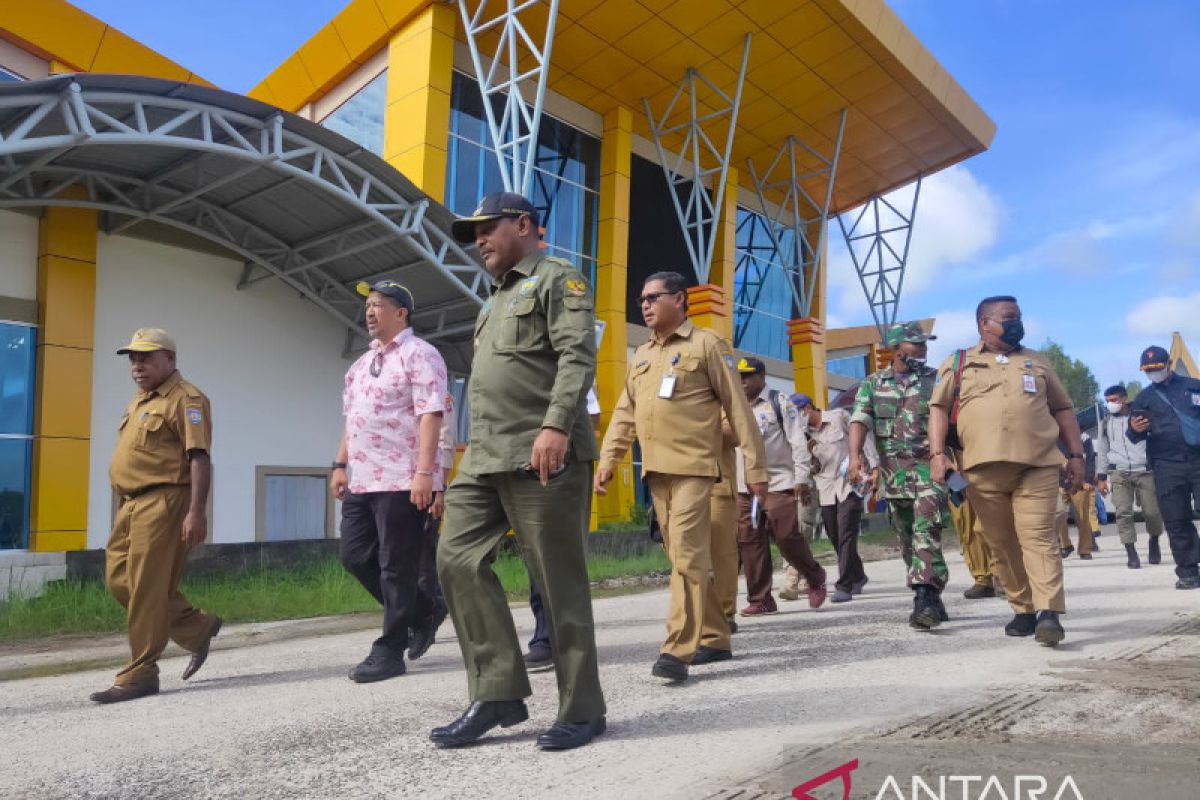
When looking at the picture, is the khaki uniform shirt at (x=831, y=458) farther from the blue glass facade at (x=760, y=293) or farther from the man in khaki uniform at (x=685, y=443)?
the blue glass facade at (x=760, y=293)

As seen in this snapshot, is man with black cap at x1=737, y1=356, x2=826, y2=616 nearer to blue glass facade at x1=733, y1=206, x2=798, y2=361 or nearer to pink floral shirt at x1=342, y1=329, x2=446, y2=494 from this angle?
pink floral shirt at x1=342, y1=329, x2=446, y2=494

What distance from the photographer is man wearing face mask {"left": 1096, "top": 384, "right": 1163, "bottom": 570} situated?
996 cm

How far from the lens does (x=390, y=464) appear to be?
4.72 metres

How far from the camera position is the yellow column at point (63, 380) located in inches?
439

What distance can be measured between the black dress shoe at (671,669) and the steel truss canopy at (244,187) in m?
7.66

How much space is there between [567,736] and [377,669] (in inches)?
72.8

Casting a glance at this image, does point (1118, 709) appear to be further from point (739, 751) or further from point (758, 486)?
point (758, 486)

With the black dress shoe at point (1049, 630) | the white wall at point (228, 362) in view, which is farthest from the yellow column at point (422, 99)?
the black dress shoe at point (1049, 630)

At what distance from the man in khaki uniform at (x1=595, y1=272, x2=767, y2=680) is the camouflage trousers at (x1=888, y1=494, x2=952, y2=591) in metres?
1.49

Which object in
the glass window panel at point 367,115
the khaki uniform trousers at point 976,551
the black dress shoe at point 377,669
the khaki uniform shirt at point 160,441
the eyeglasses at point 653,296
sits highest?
the glass window panel at point 367,115

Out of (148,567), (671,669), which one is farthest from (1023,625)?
(148,567)

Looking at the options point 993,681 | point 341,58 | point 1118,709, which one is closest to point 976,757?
point 1118,709

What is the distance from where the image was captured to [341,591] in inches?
365

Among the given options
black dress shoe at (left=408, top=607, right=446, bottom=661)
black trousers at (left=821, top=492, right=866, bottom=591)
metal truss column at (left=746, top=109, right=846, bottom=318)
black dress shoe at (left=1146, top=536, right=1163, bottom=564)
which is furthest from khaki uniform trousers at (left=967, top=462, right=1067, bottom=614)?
metal truss column at (left=746, top=109, right=846, bottom=318)
